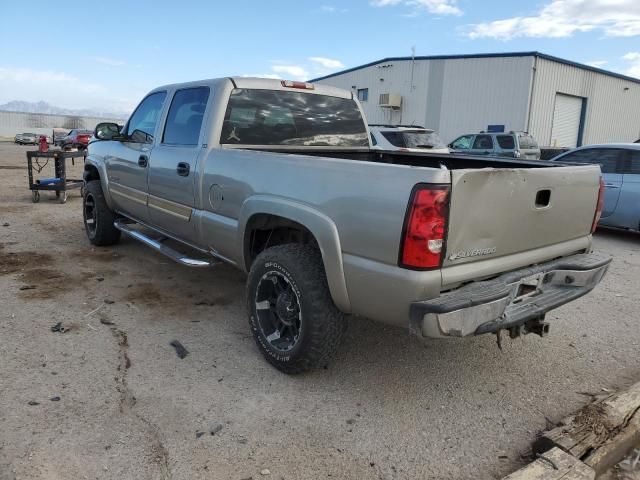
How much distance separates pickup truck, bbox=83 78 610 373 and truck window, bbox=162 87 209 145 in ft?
0.06

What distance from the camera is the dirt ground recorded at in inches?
99.7

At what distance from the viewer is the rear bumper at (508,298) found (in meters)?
2.50

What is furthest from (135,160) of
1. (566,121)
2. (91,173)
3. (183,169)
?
(566,121)

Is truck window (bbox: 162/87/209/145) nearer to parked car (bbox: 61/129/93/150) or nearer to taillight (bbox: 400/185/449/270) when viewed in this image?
taillight (bbox: 400/185/449/270)

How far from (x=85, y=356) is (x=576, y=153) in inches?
327

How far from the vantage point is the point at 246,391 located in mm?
3168

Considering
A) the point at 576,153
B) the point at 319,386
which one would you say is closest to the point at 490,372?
the point at 319,386

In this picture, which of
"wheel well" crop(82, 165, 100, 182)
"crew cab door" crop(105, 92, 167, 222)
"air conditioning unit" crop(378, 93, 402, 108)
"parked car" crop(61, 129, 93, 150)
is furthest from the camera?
"parked car" crop(61, 129, 93, 150)

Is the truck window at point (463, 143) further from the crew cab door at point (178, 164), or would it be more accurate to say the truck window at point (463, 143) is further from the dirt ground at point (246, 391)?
the crew cab door at point (178, 164)

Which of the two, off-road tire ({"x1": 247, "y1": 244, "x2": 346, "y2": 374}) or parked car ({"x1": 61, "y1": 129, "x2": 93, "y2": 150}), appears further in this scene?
parked car ({"x1": 61, "y1": 129, "x2": 93, "y2": 150})

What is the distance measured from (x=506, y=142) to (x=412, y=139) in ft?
22.0

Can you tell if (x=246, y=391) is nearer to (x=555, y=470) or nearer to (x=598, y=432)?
(x=555, y=470)

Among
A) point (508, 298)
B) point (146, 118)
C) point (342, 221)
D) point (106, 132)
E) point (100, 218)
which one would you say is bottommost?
point (100, 218)

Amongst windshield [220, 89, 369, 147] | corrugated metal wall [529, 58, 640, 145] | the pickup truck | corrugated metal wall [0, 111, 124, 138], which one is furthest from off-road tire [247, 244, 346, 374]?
corrugated metal wall [0, 111, 124, 138]
